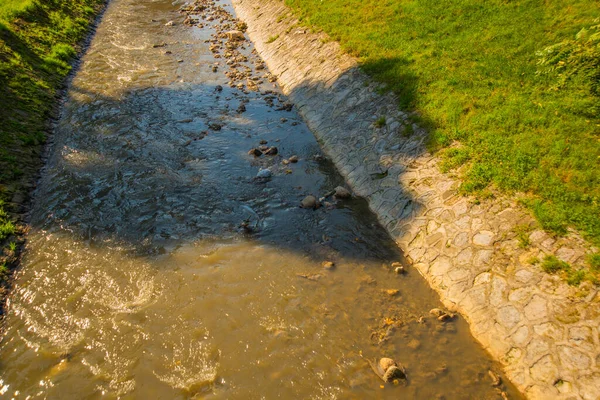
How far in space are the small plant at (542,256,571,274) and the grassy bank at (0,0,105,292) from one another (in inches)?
499

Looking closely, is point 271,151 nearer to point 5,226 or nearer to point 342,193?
point 342,193

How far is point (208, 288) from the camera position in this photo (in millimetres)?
9672

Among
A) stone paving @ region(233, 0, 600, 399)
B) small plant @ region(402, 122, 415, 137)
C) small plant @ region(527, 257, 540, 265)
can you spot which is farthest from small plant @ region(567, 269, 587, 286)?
small plant @ region(402, 122, 415, 137)

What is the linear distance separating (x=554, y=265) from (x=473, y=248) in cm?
175

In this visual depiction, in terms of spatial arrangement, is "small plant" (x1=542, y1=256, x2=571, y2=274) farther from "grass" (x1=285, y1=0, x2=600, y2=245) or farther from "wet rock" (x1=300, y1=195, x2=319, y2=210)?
"wet rock" (x1=300, y1=195, x2=319, y2=210)

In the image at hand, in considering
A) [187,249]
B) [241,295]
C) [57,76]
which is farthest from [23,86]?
[241,295]

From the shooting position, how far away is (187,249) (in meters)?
10.7

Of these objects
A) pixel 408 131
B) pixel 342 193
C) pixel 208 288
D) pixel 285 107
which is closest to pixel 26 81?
pixel 285 107

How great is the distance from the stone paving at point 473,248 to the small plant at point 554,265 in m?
0.13

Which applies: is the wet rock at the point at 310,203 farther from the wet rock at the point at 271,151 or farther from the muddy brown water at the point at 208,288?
the wet rock at the point at 271,151

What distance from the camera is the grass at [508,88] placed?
9703 millimetres

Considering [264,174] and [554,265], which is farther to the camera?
[264,174]

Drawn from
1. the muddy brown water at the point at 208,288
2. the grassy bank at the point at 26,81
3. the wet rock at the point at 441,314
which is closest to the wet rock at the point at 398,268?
the muddy brown water at the point at 208,288

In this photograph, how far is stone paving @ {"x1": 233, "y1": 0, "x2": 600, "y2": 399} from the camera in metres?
7.43
